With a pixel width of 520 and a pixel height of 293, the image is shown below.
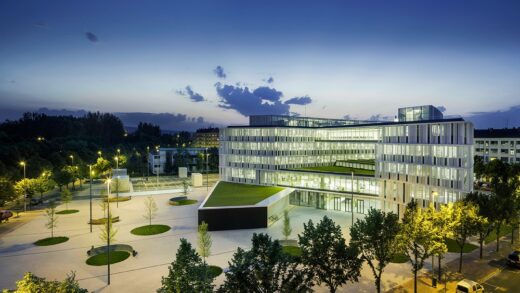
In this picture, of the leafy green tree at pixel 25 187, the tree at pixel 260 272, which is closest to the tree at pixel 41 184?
the leafy green tree at pixel 25 187

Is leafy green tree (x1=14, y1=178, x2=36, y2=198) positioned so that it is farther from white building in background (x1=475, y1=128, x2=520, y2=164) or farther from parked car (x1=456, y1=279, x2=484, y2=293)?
white building in background (x1=475, y1=128, x2=520, y2=164)

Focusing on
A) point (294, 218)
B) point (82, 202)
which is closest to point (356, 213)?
point (294, 218)

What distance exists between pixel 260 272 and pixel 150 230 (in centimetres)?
3486

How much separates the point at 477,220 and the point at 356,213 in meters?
30.1

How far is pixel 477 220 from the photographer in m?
31.8

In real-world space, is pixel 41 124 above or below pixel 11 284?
above

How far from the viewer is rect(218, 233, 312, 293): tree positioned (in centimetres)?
1872

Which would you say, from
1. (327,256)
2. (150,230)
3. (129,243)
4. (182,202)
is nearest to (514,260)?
(327,256)

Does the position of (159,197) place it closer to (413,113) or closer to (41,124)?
(413,113)

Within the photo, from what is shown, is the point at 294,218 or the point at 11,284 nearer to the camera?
the point at 11,284

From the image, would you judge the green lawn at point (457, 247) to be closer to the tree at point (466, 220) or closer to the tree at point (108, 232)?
the tree at point (466, 220)

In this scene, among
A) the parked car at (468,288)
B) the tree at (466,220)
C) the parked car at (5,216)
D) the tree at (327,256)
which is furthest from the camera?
the parked car at (5,216)

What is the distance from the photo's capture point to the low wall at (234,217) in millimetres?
48781

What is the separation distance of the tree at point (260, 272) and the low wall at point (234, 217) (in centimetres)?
2942
